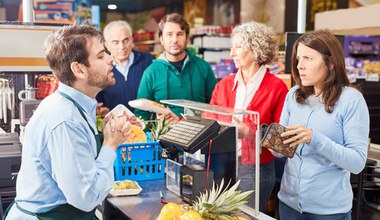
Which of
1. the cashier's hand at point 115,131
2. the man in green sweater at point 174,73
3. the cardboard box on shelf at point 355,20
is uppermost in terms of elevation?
the cardboard box on shelf at point 355,20

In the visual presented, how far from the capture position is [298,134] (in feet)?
7.35

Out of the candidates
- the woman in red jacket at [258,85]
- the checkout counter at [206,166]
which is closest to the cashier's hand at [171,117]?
the woman in red jacket at [258,85]

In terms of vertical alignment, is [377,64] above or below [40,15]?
Result: below

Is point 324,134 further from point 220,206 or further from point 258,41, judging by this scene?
point 258,41

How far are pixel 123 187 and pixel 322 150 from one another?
3.35ft

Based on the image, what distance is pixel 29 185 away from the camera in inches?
75.2

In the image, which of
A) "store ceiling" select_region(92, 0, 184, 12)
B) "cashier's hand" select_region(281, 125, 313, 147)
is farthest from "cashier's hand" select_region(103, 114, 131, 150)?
"store ceiling" select_region(92, 0, 184, 12)

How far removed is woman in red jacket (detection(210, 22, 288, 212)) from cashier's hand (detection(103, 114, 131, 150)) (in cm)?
125

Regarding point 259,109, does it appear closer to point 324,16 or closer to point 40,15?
point 40,15

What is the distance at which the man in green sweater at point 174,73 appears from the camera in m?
3.91

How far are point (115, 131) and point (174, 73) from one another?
2.00m

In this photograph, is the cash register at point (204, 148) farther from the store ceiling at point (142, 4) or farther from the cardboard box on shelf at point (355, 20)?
the store ceiling at point (142, 4)

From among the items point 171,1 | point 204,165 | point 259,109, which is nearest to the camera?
point 204,165

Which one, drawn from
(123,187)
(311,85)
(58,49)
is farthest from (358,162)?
(58,49)
